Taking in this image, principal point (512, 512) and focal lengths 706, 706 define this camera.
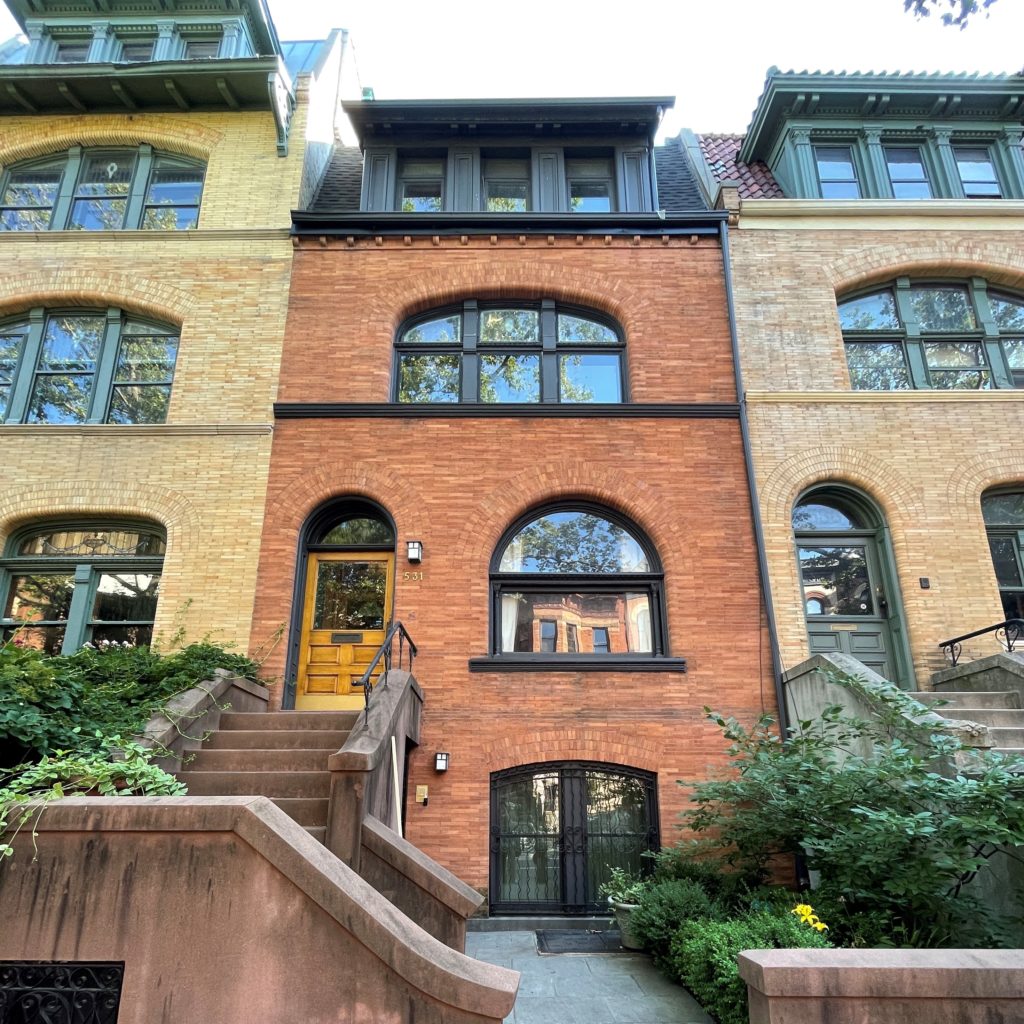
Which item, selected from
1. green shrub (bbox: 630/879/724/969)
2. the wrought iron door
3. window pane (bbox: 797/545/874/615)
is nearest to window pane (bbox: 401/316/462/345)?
window pane (bbox: 797/545/874/615)

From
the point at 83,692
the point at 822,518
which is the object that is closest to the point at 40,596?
the point at 83,692

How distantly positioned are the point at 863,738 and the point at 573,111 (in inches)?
436

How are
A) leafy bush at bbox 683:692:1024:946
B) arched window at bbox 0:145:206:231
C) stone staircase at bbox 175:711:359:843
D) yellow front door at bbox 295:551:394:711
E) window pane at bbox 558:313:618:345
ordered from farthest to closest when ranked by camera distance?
arched window at bbox 0:145:206:231 < window pane at bbox 558:313:618:345 < yellow front door at bbox 295:551:394:711 < stone staircase at bbox 175:711:359:843 < leafy bush at bbox 683:692:1024:946

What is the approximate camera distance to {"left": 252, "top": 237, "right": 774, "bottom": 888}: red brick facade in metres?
9.01

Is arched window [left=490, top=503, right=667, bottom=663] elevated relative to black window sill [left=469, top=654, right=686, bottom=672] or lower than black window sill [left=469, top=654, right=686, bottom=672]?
elevated

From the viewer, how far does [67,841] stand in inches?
157

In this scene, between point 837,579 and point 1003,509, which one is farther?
point 1003,509

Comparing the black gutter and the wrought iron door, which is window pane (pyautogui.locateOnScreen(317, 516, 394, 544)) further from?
the black gutter

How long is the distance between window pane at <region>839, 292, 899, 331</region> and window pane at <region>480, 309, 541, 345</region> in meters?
5.15

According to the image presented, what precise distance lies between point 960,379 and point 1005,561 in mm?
3091

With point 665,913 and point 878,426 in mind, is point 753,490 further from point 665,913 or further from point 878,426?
point 665,913

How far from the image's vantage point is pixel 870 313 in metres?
12.0

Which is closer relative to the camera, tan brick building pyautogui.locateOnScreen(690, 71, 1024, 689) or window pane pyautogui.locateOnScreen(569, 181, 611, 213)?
tan brick building pyautogui.locateOnScreen(690, 71, 1024, 689)

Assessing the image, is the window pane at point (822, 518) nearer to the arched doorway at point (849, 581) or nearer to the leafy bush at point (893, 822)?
the arched doorway at point (849, 581)
